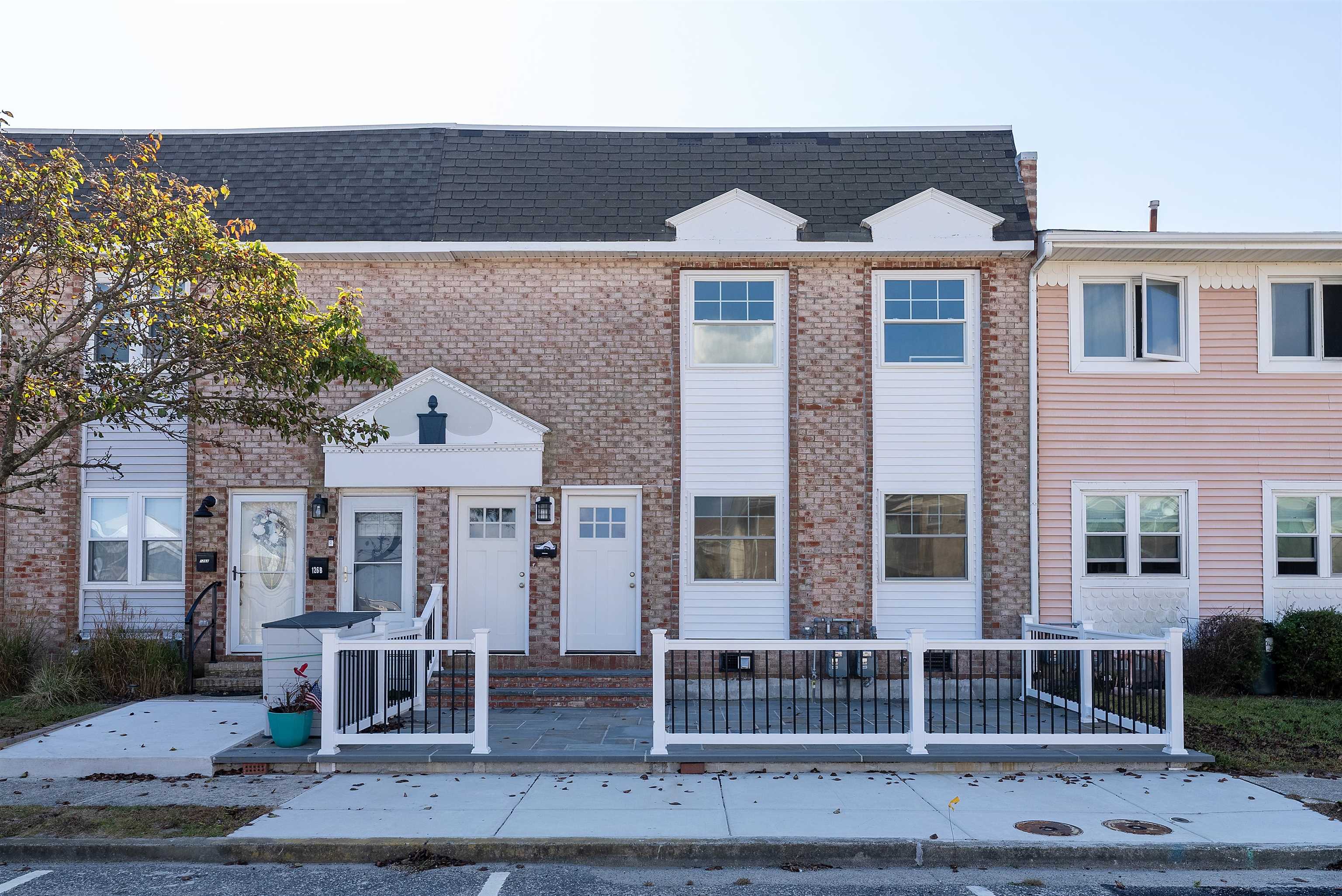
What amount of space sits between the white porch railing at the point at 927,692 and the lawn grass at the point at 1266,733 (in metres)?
0.42

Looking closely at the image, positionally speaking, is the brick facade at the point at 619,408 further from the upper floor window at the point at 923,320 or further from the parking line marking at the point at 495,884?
the parking line marking at the point at 495,884

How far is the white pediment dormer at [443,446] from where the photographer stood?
11344mm

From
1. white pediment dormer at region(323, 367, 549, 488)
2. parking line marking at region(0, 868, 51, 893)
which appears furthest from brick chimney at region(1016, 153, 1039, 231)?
parking line marking at region(0, 868, 51, 893)

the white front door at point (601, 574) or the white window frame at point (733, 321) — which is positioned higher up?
the white window frame at point (733, 321)

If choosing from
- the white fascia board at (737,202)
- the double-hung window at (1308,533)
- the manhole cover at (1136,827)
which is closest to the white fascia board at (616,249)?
the white fascia board at (737,202)

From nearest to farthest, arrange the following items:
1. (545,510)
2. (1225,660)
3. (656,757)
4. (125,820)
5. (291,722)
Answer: (125,820) → (656,757) → (291,722) → (1225,660) → (545,510)

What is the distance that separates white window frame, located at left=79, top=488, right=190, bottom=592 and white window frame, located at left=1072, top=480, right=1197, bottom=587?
1142cm

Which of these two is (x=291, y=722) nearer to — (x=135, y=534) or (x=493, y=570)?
(x=493, y=570)

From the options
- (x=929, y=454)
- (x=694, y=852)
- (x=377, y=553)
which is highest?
(x=929, y=454)

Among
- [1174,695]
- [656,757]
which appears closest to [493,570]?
[656,757]

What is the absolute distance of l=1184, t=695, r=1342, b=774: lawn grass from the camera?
820 centimetres

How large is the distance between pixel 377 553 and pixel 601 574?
2908 mm

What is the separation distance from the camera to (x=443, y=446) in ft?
37.2

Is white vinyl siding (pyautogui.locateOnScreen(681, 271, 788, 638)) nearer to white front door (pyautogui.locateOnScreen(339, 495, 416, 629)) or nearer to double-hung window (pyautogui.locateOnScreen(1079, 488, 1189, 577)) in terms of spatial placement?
white front door (pyautogui.locateOnScreen(339, 495, 416, 629))
